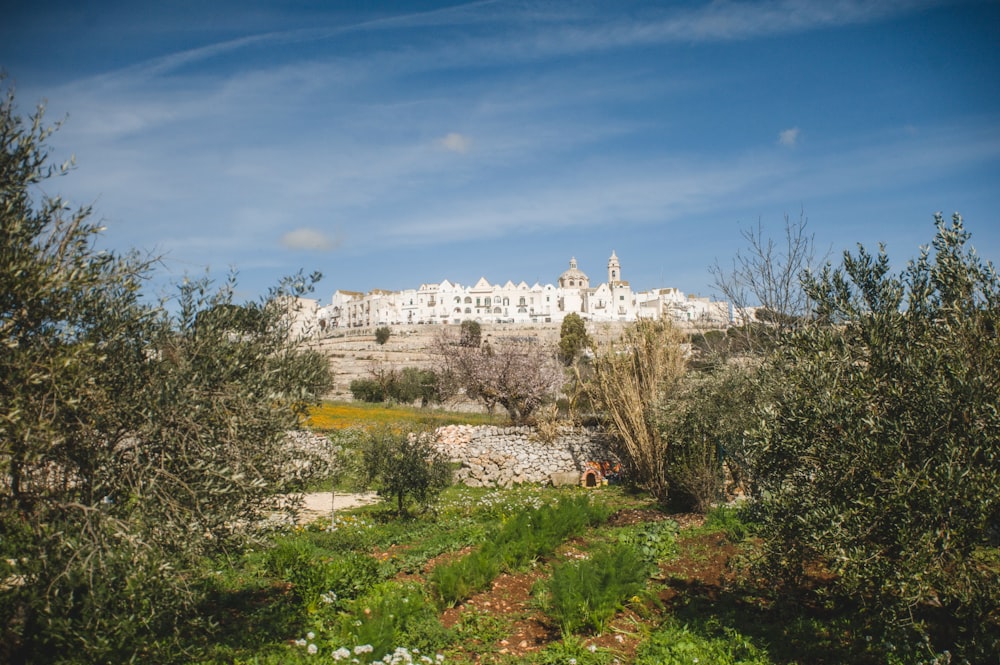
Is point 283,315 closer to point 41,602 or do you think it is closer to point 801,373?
point 41,602

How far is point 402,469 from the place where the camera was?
14.4 m

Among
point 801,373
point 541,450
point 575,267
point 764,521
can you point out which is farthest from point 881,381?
point 575,267

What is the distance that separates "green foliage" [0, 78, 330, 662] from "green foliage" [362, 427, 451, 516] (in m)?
8.09

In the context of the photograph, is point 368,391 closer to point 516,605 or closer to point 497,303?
point 516,605

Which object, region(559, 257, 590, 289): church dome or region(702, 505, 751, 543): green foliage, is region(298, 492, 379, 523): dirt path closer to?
region(702, 505, 751, 543): green foliage

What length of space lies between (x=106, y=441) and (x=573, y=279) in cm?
12773

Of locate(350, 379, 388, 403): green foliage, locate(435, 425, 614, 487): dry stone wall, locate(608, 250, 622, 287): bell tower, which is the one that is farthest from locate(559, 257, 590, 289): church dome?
locate(435, 425, 614, 487): dry stone wall

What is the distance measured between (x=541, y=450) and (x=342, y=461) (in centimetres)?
1659

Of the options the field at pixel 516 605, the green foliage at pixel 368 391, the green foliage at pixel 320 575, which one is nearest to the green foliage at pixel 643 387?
the field at pixel 516 605

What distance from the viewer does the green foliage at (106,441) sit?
498 cm

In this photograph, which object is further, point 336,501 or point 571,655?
point 336,501

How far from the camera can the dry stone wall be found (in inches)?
874

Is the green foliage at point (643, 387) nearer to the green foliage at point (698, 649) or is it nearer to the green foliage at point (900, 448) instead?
the green foliage at point (698, 649)

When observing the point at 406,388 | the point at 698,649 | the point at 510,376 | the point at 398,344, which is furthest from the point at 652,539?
the point at 398,344
